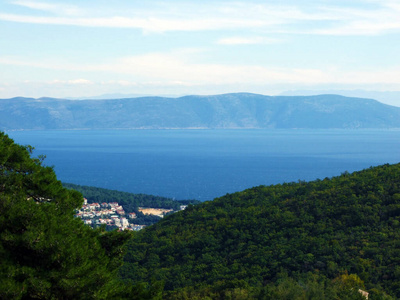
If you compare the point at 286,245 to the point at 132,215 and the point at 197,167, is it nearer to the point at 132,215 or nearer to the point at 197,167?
the point at 132,215

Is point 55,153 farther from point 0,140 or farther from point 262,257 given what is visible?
point 0,140

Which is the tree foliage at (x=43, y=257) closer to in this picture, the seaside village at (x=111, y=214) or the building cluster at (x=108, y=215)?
the seaside village at (x=111, y=214)

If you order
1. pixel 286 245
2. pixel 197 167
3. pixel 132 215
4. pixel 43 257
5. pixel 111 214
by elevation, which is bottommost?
pixel 132 215

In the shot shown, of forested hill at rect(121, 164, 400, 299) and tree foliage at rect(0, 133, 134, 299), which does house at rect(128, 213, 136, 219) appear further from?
tree foliage at rect(0, 133, 134, 299)

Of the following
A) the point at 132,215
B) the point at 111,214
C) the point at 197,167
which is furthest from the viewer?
the point at 197,167

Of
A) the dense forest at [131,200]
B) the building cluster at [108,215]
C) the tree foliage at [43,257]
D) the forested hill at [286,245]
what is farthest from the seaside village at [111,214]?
the tree foliage at [43,257]

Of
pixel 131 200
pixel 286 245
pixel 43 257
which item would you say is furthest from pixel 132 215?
pixel 43 257
